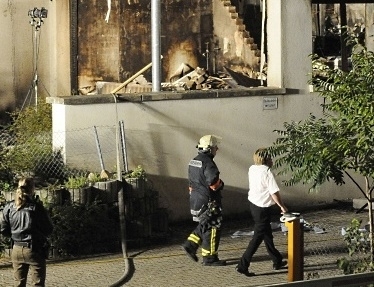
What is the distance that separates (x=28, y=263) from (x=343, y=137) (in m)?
3.65

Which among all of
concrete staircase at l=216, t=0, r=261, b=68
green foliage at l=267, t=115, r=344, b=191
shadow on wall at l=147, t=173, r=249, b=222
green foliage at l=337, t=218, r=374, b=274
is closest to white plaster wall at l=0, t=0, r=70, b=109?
concrete staircase at l=216, t=0, r=261, b=68

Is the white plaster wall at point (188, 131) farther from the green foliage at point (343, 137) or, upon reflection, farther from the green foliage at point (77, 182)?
the green foliage at point (343, 137)

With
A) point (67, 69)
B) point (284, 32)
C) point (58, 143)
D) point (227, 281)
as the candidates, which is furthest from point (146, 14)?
point (227, 281)

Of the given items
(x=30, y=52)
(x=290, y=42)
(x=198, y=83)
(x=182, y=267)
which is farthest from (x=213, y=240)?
(x=30, y=52)

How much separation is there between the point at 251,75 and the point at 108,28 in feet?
12.6

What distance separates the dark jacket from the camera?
37.2 feet

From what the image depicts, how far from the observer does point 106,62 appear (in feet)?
88.4

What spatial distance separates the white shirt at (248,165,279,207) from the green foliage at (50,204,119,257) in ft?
7.66

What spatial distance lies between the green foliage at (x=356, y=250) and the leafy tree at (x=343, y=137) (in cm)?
13

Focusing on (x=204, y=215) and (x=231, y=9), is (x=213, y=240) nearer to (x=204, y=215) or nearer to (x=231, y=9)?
(x=204, y=215)

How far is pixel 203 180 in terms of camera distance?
14.1 metres

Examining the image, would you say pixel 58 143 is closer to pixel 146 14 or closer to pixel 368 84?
pixel 368 84

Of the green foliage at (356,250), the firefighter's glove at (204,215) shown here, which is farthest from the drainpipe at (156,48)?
the green foliage at (356,250)

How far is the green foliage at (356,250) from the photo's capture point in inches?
451
